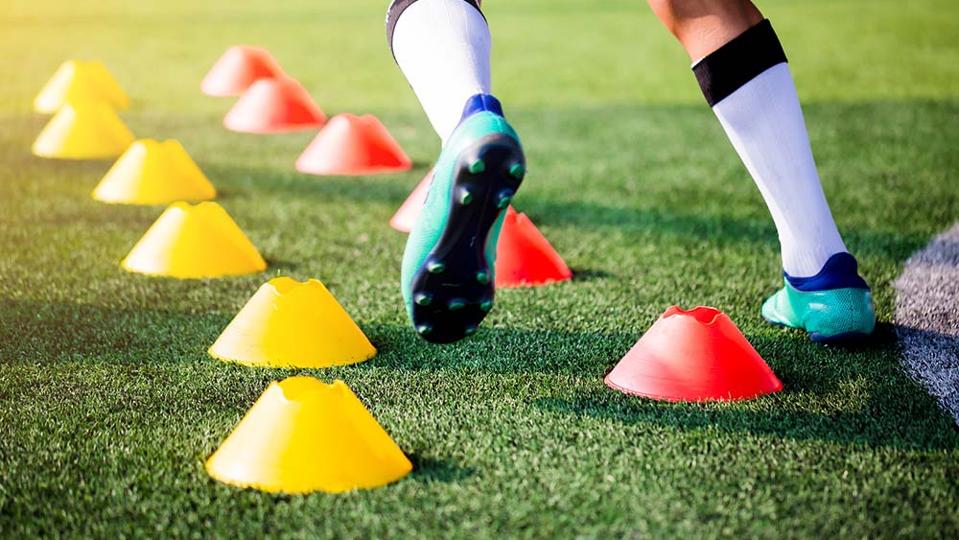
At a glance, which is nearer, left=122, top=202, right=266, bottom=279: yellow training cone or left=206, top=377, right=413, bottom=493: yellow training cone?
left=206, top=377, right=413, bottom=493: yellow training cone

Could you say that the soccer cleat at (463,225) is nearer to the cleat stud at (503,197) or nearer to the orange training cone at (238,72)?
the cleat stud at (503,197)

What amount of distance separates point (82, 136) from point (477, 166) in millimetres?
3497

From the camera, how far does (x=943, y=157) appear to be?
A: 17.8 feet

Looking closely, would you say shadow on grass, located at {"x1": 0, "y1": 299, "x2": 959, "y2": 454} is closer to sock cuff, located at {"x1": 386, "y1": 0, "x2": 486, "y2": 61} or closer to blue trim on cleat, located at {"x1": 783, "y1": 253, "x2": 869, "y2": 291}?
blue trim on cleat, located at {"x1": 783, "y1": 253, "x2": 869, "y2": 291}

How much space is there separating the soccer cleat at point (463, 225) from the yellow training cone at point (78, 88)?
166 inches

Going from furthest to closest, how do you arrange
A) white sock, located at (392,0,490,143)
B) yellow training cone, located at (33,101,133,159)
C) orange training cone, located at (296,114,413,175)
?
yellow training cone, located at (33,101,133,159)
orange training cone, located at (296,114,413,175)
white sock, located at (392,0,490,143)

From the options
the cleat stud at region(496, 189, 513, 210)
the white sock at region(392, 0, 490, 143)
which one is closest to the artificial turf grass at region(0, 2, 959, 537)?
the cleat stud at region(496, 189, 513, 210)

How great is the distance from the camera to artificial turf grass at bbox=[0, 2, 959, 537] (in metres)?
2.11

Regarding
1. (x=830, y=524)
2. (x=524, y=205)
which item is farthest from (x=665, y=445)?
(x=524, y=205)

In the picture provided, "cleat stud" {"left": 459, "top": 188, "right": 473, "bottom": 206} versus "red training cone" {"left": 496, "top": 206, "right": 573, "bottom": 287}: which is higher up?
"cleat stud" {"left": 459, "top": 188, "right": 473, "bottom": 206}

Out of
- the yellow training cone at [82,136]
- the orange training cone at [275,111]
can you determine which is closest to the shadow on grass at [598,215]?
the yellow training cone at [82,136]

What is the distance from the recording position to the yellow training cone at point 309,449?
7.10 ft

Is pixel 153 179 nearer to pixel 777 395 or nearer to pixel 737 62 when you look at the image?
pixel 737 62

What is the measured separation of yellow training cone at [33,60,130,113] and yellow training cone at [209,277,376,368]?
12.0 ft
